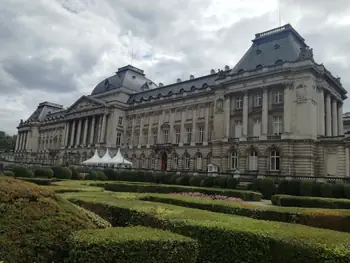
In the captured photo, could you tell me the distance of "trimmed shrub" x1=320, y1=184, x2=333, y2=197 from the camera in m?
26.6

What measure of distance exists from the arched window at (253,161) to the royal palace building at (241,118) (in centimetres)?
14

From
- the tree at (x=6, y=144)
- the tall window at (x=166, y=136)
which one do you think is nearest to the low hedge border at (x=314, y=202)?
the tall window at (x=166, y=136)

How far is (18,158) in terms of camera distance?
9838 centimetres

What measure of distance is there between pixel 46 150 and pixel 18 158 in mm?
15311

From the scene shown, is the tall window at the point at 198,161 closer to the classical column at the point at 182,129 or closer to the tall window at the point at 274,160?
the classical column at the point at 182,129

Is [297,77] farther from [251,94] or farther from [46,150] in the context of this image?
[46,150]

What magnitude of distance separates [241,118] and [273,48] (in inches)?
447

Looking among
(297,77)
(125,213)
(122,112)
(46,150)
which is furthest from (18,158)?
(125,213)

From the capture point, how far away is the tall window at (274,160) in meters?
39.5

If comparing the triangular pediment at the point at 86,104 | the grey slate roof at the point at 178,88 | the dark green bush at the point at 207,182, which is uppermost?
the grey slate roof at the point at 178,88

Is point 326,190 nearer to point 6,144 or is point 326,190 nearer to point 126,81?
point 126,81

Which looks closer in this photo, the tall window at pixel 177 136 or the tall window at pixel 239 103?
the tall window at pixel 239 103

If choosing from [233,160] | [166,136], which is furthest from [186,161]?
[233,160]

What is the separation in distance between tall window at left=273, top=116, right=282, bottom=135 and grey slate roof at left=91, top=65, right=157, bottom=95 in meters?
38.1
